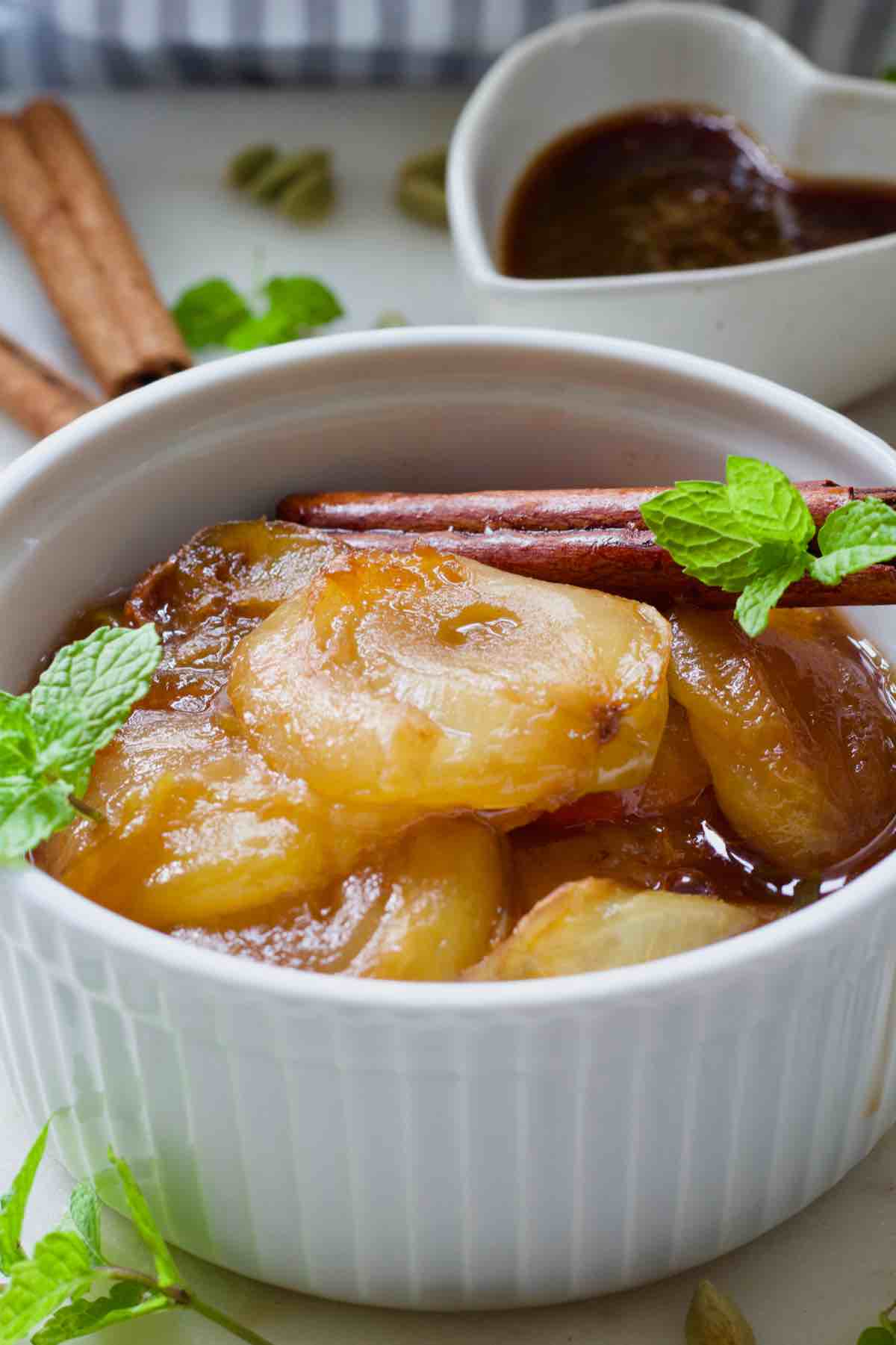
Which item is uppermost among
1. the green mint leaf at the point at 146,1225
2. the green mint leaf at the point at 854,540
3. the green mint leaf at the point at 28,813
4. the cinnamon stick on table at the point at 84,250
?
the green mint leaf at the point at 854,540

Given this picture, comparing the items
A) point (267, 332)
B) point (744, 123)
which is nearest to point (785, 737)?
point (267, 332)

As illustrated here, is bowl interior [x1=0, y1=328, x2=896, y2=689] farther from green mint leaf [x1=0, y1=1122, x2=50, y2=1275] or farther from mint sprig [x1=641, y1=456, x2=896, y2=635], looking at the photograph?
green mint leaf [x1=0, y1=1122, x2=50, y2=1275]

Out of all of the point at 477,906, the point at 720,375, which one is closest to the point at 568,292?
the point at 720,375

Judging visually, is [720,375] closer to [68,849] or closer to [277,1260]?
[68,849]

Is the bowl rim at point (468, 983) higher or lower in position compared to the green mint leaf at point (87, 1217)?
higher

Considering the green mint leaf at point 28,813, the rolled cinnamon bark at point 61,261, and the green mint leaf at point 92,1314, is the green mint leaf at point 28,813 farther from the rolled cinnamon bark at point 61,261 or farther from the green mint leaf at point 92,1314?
the rolled cinnamon bark at point 61,261

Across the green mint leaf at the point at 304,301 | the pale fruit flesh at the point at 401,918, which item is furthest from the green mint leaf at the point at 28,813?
the green mint leaf at the point at 304,301

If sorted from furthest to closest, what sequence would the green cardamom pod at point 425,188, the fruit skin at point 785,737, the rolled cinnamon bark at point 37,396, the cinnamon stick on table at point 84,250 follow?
the green cardamom pod at point 425,188 < the cinnamon stick on table at point 84,250 < the rolled cinnamon bark at point 37,396 < the fruit skin at point 785,737
